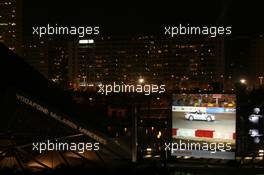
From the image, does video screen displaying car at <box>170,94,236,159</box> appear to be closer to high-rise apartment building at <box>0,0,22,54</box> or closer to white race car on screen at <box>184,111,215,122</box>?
white race car on screen at <box>184,111,215,122</box>

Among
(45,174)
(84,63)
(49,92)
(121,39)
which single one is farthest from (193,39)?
(45,174)

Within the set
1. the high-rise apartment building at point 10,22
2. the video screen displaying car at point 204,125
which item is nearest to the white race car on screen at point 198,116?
the video screen displaying car at point 204,125

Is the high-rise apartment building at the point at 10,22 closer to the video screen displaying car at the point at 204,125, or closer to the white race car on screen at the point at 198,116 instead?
the video screen displaying car at the point at 204,125

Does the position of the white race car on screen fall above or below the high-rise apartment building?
below

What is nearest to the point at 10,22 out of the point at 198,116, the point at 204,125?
the point at 198,116

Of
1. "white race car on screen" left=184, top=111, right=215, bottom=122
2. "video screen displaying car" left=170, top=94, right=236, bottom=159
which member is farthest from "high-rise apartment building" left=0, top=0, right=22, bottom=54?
"white race car on screen" left=184, top=111, right=215, bottom=122

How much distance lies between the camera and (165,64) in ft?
33.5

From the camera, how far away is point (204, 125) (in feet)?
21.0

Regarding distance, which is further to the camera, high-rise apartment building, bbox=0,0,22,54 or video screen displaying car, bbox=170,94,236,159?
high-rise apartment building, bbox=0,0,22,54

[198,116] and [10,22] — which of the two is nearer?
[198,116]

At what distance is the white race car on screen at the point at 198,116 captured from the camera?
20.9 ft

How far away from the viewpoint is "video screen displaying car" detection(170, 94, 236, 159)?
20.7 feet

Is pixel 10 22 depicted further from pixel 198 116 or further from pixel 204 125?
pixel 204 125

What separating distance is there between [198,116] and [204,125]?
0.16m
